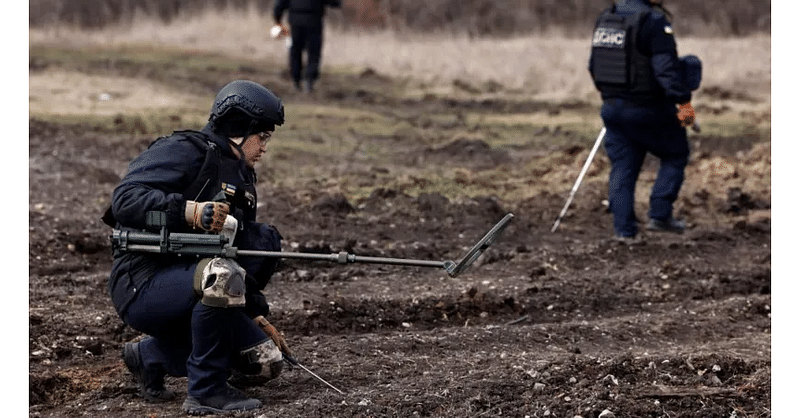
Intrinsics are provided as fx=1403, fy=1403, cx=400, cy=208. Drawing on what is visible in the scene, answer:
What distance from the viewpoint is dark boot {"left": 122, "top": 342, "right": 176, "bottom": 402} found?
6.34 m

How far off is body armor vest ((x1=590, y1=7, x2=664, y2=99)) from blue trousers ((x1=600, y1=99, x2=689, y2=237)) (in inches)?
5.1

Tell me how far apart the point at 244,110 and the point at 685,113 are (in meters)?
5.47

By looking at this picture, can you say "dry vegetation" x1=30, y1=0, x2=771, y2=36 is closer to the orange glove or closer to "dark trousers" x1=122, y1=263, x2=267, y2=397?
the orange glove

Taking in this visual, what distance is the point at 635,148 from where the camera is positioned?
1120 centimetres

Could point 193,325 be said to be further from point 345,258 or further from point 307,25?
point 307,25

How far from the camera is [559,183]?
14.2 m

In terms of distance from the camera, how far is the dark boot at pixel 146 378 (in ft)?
20.8

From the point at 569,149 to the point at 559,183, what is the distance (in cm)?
125

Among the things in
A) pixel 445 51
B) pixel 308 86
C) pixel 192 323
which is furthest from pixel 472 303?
pixel 445 51

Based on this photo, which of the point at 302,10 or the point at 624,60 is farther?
the point at 302,10

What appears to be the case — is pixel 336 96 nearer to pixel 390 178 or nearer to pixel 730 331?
pixel 390 178

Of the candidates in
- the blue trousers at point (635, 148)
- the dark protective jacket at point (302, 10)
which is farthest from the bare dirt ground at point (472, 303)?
the dark protective jacket at point (302, 10)

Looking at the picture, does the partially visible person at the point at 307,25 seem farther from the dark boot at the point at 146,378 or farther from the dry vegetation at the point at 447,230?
the dark boot at the point at 146,378

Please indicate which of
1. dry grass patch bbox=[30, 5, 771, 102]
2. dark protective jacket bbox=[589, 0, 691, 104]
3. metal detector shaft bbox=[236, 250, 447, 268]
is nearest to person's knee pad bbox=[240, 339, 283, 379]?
metal detector shaft bbox=[236, 250, 447, 268]
